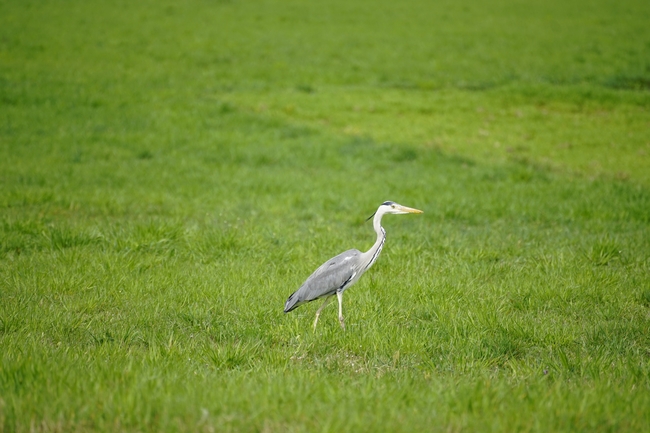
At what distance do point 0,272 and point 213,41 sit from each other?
23.1 meters

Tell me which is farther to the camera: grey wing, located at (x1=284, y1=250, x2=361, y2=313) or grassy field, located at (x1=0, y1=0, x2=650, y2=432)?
grey wing, located at (x1=284, y1=250, x2=361, y2=313)

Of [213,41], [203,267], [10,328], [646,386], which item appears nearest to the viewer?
[646,386]

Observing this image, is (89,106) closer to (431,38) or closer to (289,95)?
(289,95)

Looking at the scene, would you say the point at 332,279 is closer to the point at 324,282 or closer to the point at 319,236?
the point at 324,282

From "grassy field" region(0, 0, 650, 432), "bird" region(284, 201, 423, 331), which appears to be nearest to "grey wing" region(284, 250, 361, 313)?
"bird" region(284, 201, 423, 331)

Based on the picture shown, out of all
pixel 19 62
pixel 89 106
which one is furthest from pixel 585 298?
pixel 19 62

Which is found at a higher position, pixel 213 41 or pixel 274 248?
pixel 213 41

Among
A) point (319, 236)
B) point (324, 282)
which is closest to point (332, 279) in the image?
point (324, 282)

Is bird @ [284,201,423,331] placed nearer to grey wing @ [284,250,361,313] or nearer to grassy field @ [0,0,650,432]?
grey wing @ [284,250,361,313]

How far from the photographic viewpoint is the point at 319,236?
9156 millimetres

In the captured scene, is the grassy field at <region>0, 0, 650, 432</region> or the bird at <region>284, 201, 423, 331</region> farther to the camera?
the bird at <region>284, 201, 423, 331</region>

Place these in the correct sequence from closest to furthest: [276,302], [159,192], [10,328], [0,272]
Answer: [10,328]
[276,302]
[0,272]
[159,192]

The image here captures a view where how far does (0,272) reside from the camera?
712cm

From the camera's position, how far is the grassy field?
4055 mm
